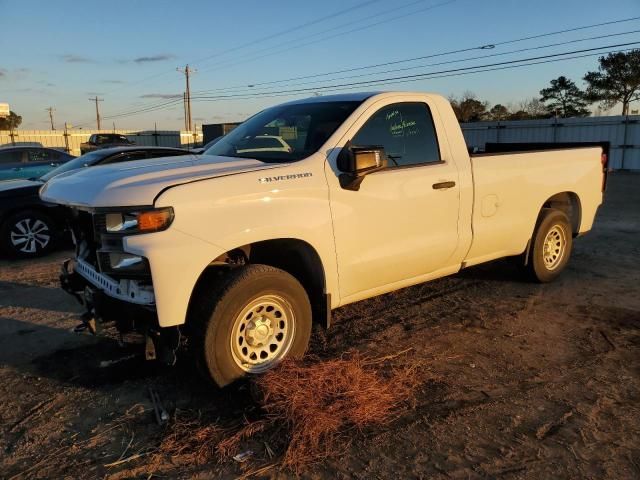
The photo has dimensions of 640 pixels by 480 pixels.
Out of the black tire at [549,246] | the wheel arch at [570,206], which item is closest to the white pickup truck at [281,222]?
the black tire at [549,246]

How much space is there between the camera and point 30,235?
27.3 ft

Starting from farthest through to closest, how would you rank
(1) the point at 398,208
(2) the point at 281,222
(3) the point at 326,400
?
(1) the point at 398,208, (2) the point at 281,222, (3) the point at 326,400

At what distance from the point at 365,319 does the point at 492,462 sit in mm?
2376

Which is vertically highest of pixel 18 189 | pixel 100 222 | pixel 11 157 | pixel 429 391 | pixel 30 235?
pixel 11 157

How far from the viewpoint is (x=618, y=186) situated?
56.6 feet

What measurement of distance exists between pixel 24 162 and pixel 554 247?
40.6ft

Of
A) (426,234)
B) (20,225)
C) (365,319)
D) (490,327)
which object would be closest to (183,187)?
(426,234)

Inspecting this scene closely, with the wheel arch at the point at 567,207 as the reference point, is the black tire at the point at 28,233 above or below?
below

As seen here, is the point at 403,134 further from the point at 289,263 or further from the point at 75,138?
the point at 75,138

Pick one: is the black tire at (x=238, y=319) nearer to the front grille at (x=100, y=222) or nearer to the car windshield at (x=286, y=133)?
the front grille at (x=100, y=222)

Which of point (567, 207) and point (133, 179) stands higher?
point (133, 179)

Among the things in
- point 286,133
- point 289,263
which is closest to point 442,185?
point 286,133

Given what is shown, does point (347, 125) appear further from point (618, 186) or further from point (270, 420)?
point (618, 186)

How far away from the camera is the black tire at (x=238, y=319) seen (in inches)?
136
